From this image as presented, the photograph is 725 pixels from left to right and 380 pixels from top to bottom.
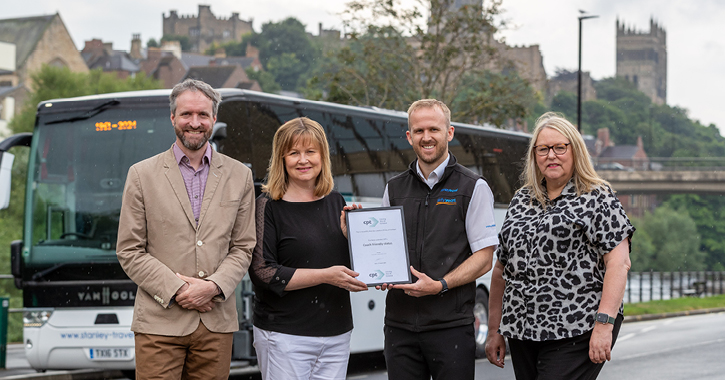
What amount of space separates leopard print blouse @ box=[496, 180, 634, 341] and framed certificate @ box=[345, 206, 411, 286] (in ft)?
1.94

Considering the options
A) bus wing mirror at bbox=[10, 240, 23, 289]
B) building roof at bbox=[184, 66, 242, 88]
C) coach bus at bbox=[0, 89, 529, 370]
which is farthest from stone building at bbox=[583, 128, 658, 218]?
bus wing mirror at bbox=[10, 240, 23, 289]

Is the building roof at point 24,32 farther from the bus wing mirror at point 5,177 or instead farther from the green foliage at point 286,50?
the bus wing mirror at point 5,177

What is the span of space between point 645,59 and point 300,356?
182 m

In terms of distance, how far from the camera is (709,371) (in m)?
10.8

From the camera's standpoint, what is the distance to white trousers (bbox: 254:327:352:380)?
4.38 meters

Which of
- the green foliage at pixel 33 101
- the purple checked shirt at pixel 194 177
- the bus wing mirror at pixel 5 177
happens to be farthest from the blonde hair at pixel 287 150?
the green foliage at pixel 33 101

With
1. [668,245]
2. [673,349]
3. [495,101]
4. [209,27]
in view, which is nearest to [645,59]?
[209,27]

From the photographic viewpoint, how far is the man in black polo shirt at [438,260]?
175 inches

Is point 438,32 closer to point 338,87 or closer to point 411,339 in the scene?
point 338,87

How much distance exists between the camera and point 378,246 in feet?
14.5

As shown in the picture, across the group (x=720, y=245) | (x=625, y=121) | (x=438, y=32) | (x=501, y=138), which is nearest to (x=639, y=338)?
(x=501, y=138)

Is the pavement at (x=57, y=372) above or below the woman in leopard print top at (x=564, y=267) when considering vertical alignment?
below

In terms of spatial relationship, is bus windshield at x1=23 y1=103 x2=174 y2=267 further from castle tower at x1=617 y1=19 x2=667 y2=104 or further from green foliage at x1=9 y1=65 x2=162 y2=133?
castle tower at x1=617 y1=19 x2=667 y2=104

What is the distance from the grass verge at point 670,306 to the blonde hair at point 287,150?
19782mm
